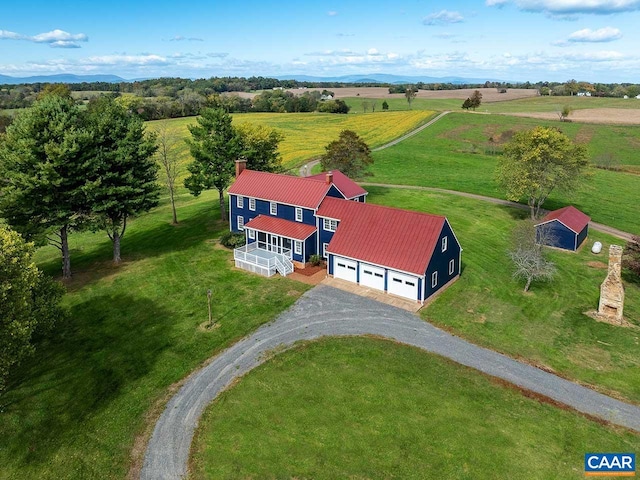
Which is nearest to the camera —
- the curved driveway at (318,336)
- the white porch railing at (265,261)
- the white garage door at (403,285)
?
the curved driveway at (318,336)

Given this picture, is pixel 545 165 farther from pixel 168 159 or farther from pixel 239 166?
pixel 168 159

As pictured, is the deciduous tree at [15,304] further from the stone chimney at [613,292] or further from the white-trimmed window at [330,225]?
the stone chimney at [613,292]

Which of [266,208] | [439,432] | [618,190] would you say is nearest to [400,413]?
[439,432]

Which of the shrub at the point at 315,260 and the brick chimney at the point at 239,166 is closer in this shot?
the shrub at the point at 315,260

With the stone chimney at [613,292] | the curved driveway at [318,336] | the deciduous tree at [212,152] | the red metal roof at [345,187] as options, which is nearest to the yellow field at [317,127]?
the deciduous tree at [212,152]

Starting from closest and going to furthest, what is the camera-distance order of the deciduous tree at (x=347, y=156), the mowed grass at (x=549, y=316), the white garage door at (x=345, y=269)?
the mowed grass at (x=549, y=316) < the white garage door at (x=345, y=269) < the deciduous tree at (x=347, y=156)

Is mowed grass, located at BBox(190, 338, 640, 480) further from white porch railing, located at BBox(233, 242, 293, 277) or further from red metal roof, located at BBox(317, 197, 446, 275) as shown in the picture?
white porch railing, located at BBox(233, 242, 293, 277)

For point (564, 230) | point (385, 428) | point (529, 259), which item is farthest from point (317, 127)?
point (385, 428)
